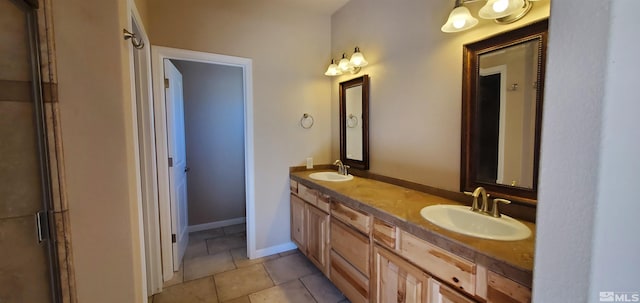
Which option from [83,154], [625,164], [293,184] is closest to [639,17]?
[625,164]

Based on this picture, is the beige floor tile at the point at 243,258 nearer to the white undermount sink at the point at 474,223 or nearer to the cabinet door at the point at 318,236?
the cabinet door at the point at 318,236

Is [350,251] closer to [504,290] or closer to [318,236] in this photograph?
[318,236]

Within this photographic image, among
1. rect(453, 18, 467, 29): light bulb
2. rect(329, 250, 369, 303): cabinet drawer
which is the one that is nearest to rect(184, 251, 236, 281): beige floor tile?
rect(329, 250, 369, 303): cabinet drawer

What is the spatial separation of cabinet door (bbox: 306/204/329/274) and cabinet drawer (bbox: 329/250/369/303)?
12 cm

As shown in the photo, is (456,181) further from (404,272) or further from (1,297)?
(1,297)

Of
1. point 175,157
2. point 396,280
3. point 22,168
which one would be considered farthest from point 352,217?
point 175,157

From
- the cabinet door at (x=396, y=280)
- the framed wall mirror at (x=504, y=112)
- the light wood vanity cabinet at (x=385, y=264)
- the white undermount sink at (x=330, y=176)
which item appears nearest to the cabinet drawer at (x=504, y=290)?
the light wood vanity cabinet at (x=385, y=264)

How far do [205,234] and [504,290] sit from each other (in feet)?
10.5

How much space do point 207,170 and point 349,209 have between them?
2.35 m

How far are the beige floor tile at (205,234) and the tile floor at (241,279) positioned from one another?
16 cm

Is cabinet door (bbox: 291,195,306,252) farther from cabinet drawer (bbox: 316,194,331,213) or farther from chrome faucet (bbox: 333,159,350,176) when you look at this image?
chrome faucet (bbox: 333,159,350,176)

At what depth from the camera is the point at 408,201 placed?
5.39 feet

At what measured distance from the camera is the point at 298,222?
2604mm

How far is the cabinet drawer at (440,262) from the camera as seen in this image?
1044 millimetres
